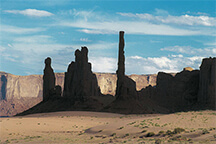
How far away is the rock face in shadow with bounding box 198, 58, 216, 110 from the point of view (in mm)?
58938

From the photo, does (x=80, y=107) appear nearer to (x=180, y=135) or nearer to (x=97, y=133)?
(x=97, y=133)

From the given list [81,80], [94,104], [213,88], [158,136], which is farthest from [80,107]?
[158,136]

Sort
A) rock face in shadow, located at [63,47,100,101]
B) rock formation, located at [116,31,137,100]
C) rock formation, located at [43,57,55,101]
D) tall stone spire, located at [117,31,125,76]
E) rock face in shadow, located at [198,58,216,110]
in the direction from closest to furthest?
rock face in shadow, located at [198,58,216,110] → rock formation, located at [116,31,137,100] → tall stone spire, located at [117,31,125,76] → rock face in shadow, located at [63,47,100,101] → rock formation, located at [43,57,55,101]

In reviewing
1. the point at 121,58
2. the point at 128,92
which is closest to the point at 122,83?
the point at 128,92

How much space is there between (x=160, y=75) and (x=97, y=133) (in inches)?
2310

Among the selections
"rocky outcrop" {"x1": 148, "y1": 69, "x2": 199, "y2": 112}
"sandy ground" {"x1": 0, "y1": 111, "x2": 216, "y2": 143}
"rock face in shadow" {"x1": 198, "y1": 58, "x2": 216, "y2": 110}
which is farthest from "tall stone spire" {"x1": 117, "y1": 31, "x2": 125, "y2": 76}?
"sandy ground" {"x1": 0, "y1": 111, "x2": 216, "y2": 143}

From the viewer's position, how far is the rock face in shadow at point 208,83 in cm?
5894

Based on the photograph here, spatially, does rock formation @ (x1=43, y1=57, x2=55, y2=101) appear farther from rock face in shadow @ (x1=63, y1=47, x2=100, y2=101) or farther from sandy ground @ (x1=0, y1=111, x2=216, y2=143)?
sandy ground @ (x1=0, y1=111, x2=216, y2=143)

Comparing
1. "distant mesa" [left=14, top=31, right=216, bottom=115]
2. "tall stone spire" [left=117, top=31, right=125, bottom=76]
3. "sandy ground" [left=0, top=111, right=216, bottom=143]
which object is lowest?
"sandy ground" [left=0, top=111, right=216, bottom=143]

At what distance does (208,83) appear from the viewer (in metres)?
60.9

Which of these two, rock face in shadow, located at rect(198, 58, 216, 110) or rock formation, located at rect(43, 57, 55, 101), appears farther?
rock formation, located at rect(43, 57, 55, 101)

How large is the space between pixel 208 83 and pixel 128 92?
45.6 feet

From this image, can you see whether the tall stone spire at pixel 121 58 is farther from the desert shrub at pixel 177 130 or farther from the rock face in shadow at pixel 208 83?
the desert shrub at pixel 177 130

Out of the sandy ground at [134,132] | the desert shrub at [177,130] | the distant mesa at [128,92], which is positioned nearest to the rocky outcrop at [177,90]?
the distant mesa at [128,92]
